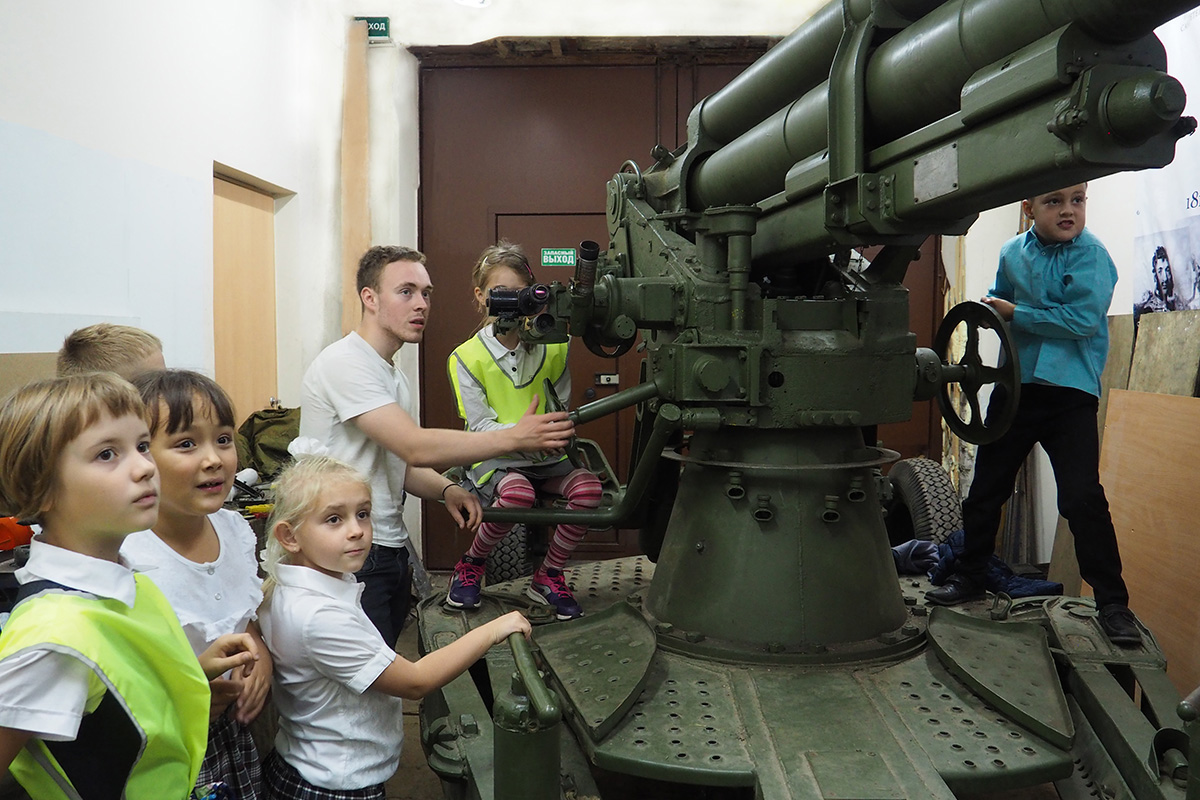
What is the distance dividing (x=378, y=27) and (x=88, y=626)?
5116mm

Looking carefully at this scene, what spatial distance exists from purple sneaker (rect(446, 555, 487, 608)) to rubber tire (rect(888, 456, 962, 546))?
189cm

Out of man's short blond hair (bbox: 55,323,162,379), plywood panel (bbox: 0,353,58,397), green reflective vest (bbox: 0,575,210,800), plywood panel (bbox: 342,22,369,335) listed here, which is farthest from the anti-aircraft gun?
plywood panel (bbox: 342,22,369,335)

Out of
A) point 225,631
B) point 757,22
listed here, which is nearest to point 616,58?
point 757,22

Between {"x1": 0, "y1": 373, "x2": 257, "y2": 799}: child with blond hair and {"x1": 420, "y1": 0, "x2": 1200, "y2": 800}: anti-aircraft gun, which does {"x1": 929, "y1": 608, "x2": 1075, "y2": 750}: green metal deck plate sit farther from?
{"x1": 0, "y1": 373, "x2": 257, "y2": 799}: child with blond hair

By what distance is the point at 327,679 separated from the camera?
6.89 ft

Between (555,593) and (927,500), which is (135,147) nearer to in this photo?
(555,593)

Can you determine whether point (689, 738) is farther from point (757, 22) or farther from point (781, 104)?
point (757, 22)

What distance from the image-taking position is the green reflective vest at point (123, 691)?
1.40 m

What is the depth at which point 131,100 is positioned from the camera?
3730mm

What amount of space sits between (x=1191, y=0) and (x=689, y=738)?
1.85 metres

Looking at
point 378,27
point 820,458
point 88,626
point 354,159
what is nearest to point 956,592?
point 820,458

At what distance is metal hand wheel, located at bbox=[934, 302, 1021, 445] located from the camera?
3180mm

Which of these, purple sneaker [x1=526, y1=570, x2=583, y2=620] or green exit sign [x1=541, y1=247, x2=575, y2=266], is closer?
purple sneaker [x1=526, y1=570, x2=583, y2=620]

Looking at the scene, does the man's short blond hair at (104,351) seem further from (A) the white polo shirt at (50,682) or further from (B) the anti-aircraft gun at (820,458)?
(B) the anti-aircraft gun at (820,458)
